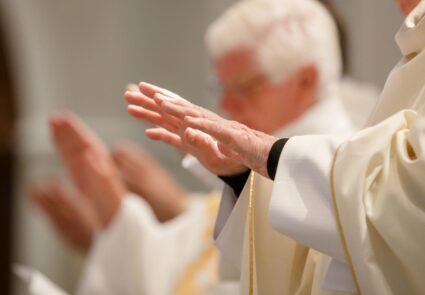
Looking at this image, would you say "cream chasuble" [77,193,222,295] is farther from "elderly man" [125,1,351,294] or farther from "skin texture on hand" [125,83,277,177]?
"skin texture on hand" [125,83,277,177]

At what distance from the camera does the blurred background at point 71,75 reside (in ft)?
21.5

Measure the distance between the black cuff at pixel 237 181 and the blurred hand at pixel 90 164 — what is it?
58.6 inches

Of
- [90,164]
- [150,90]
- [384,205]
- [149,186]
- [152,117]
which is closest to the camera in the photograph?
[384,205]

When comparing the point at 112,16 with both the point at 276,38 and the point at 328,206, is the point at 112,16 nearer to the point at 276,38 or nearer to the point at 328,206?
the point at 276,38

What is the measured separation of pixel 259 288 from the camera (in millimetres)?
2014

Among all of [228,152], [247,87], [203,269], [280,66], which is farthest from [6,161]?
[228,152]

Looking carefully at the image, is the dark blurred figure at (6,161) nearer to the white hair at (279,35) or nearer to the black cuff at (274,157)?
the white hair at (279,35)

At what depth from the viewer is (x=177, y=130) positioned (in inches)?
78.4

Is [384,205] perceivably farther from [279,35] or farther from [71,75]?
[71,75]

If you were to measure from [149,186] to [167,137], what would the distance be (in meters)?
2.40

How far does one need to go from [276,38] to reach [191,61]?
3829mm

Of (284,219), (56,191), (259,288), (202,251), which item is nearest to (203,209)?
(202,251)

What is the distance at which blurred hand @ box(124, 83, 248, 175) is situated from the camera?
73.5 inches

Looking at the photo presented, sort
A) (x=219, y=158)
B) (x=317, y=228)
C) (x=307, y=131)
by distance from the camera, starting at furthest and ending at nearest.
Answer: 1. (x=307, y=131)
2. (x=219, y=158)
3. (x=317, y=228)
